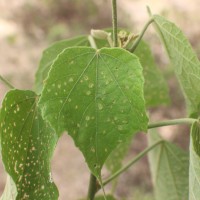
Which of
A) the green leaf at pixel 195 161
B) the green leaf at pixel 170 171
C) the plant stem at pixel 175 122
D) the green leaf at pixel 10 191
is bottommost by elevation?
the green leaf at pixel 170 171

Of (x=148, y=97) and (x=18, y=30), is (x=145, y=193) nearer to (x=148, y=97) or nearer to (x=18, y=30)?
(x=148, y=97)

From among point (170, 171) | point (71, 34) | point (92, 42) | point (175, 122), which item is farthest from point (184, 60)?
point (71, 34)

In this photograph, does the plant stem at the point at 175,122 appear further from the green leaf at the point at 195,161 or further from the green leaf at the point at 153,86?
the green leaf at the point at 153,86

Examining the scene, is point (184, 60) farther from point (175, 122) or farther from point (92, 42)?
point (92, 42)

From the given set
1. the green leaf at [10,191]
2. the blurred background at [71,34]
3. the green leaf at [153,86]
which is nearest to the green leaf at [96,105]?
the green leaf at [10,191]

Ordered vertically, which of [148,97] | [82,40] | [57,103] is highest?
[82,40]

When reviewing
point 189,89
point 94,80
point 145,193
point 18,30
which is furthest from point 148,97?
point 18,30

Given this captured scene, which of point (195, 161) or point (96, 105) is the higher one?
point (96, 105)
